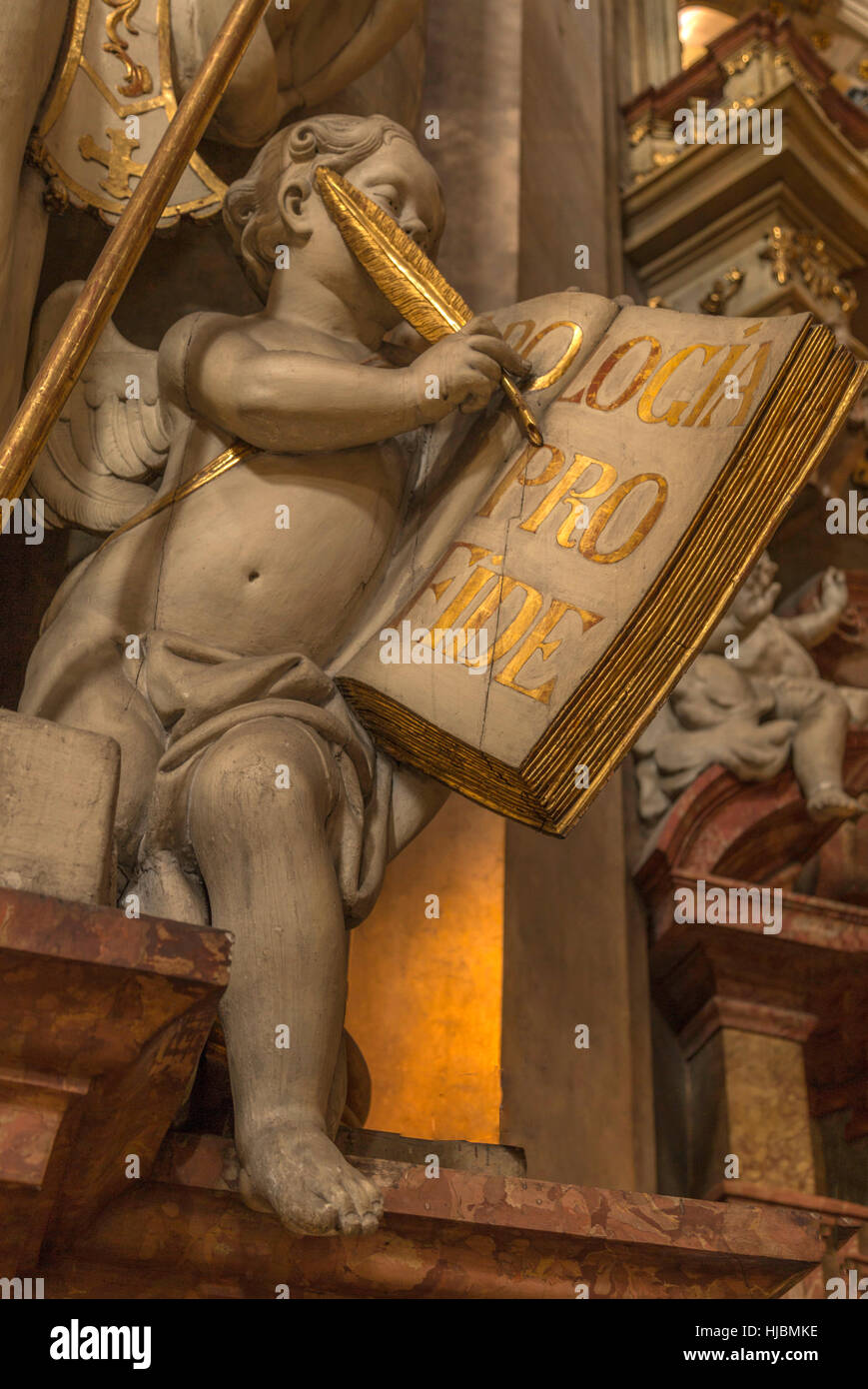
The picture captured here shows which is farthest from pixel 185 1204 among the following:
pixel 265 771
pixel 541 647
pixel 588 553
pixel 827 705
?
pixel 827 705

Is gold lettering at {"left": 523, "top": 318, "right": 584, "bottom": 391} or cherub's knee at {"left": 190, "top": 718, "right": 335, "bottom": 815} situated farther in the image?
gold lettering at {"left": 523, "top": 318, "right": 584, "bottom": 391}

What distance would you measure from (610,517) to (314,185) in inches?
30.3

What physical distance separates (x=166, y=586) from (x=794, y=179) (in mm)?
3976

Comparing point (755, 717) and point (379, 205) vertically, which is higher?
point (755, 717)

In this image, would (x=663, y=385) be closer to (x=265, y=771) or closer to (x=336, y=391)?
(x=336, y=391)

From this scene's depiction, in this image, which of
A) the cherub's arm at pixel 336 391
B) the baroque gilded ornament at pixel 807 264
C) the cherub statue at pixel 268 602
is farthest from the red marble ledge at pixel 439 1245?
the baroque gilded ornament at pixel 807 264

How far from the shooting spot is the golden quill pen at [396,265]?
246 centimetres

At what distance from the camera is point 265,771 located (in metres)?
2.01

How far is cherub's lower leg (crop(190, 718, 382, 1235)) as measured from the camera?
6.02 ft

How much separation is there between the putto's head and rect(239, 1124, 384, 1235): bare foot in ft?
4.54

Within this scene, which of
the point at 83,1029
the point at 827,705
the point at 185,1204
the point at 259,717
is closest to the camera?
the point at 83,1029

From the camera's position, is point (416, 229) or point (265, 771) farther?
point (416, 229)

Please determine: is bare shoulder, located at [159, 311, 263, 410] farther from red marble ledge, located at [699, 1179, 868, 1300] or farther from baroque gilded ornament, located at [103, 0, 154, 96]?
red marble ledge, located at [699, 1179, 868, 1300]

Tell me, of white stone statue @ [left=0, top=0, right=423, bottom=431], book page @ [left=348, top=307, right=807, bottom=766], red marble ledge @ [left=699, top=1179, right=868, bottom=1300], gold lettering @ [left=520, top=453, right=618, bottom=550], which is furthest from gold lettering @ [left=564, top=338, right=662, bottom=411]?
red marble ledge @ [left=699, top=1179, right=868, bottom=1300]
